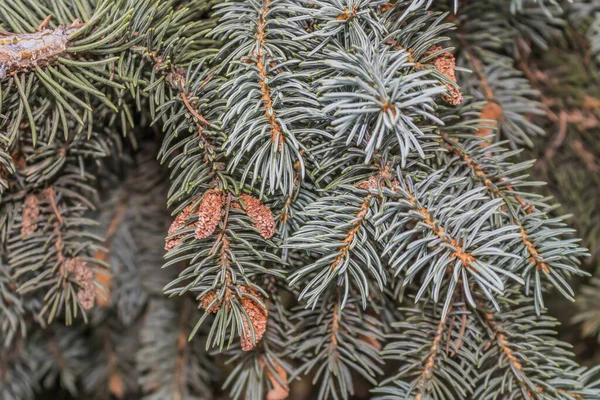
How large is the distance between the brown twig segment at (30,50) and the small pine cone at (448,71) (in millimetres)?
252

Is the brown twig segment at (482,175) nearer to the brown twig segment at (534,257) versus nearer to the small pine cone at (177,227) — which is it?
the brown twig segment at (534,257)

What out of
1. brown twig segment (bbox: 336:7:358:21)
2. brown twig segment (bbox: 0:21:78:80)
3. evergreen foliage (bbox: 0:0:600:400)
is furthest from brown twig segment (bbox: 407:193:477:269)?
brown twig segment (bbox: 0:21:78:80)

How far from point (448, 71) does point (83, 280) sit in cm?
32

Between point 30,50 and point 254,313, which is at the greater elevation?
point 30,50

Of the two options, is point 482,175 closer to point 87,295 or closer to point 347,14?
point 347,14

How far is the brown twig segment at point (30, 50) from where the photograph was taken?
0.33 m

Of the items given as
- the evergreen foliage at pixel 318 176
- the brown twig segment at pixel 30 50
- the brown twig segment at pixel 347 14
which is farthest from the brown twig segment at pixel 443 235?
the brown twig segment at pixel 30 50

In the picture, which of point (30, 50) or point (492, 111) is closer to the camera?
point (30, 50)

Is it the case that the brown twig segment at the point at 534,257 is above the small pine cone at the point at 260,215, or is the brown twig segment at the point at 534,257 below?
below

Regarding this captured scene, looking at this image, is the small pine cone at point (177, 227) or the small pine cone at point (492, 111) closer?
the small pine cone at point (177, 227)

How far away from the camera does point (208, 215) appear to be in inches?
12.6

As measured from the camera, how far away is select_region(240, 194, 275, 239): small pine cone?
327mm

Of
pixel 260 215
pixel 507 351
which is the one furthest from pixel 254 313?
pixel 507 351

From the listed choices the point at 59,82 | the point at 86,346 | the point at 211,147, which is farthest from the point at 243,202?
the point at 86,346
